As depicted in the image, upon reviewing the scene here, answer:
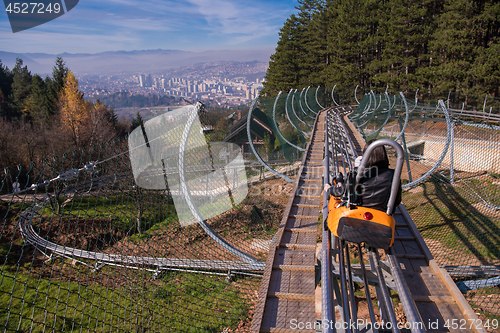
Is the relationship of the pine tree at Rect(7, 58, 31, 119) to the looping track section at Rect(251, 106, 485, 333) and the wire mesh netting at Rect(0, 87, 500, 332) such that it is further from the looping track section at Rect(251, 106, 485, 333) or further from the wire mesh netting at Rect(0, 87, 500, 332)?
the looping track section at Rect(251, 106, 485, 333)

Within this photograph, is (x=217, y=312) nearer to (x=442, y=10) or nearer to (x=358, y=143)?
(x=358, y=143)

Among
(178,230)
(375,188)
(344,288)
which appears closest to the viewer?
(344,288)

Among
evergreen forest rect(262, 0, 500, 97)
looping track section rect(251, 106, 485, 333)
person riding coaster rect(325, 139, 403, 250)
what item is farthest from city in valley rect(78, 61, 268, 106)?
person riding coaster rect(325, 139, 403, 250)

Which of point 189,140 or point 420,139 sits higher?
point 189,140

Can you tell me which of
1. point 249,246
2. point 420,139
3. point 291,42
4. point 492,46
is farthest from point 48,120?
point 492,46

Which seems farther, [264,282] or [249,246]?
[249,246]

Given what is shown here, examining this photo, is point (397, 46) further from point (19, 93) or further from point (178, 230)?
point (19, 93)

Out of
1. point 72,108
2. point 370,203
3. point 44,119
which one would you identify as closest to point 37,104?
point 44,119
